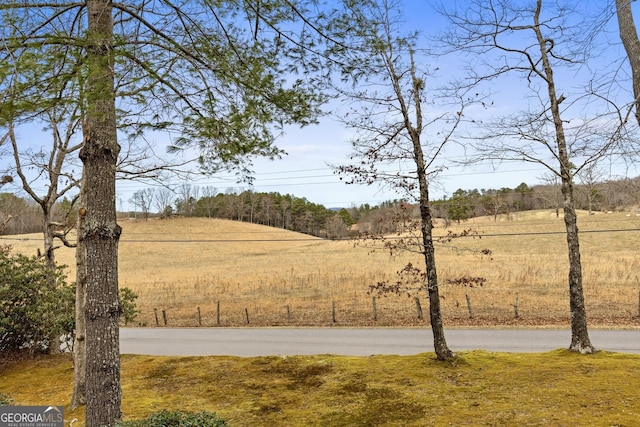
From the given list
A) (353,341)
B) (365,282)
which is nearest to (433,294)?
(353,341)

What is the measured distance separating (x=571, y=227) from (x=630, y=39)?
14.0 ft

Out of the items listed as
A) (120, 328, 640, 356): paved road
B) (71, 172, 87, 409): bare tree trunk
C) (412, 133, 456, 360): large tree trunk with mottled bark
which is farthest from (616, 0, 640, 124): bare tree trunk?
(120, 328, 640, 356): paved road

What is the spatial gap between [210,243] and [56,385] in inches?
1818

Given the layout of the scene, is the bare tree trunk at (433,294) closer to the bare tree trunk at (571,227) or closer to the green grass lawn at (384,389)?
the green grass lawn at (384,389)

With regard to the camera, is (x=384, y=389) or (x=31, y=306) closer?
(x=384, y=389)

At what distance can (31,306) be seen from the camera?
973cm

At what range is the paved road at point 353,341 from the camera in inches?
410

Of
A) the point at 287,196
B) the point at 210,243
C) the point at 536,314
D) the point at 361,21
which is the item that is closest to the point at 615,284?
the point at 536,314

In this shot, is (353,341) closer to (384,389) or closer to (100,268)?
(384,389)

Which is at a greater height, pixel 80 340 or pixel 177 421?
pixel 80 340

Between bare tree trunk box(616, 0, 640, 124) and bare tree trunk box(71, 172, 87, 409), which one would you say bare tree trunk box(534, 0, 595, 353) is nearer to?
bare tree trunk box(616, 0, 640, 124)

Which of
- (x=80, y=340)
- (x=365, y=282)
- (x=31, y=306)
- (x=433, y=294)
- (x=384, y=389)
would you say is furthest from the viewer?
(x=365, y=282)

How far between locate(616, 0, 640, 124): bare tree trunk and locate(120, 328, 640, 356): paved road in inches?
311

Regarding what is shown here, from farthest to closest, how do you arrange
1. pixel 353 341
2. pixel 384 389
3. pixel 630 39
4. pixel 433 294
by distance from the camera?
1. pixel 353 341
2. pixel 433 294
3. pixel 384 389
4. pixel 630 39
